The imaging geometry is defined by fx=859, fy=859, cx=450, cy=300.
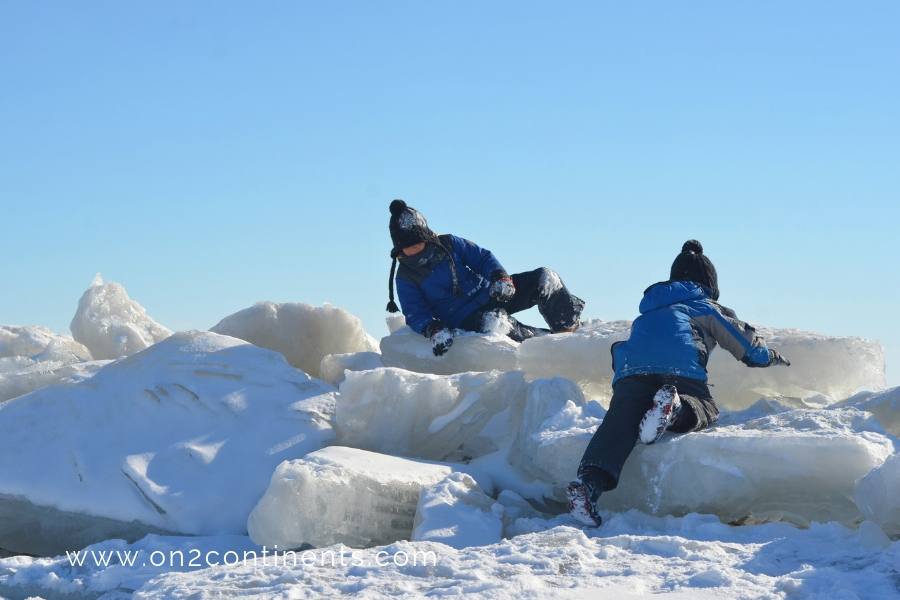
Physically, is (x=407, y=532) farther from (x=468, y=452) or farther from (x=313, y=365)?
(x=313, y=365)

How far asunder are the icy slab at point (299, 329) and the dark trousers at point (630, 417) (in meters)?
3.35

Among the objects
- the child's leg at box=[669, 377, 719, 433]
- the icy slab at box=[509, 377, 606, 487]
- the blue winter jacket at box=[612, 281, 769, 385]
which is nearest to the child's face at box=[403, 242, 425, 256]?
the icy slab at box=[509, 377, 606, 487]

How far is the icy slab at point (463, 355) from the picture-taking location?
5.61 metres

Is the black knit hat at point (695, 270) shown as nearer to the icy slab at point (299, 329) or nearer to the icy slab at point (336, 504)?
the icy slab at point (336, 504)

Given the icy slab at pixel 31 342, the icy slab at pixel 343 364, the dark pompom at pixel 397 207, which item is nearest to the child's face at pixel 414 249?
the dark pompom at pixel 397 207

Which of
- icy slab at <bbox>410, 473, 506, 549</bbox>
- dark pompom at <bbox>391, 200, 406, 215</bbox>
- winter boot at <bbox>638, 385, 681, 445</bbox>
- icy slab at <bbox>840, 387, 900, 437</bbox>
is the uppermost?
dark pompom at <bbox>391, 200, 406, 215</bbox>

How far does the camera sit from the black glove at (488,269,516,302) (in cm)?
588

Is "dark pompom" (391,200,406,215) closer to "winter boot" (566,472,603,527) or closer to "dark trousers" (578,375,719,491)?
"dark trousers" (578,375,719,491)

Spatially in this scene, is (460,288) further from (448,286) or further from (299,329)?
(299,329)

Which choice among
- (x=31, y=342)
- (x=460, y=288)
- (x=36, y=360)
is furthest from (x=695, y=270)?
(x=31, y=342)

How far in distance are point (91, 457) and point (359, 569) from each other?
228 cm

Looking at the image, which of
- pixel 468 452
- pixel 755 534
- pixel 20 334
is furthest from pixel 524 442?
pixel 20 334

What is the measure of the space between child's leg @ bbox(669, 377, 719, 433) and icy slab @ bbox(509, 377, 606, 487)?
431mm

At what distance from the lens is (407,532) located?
3756 millimetres
